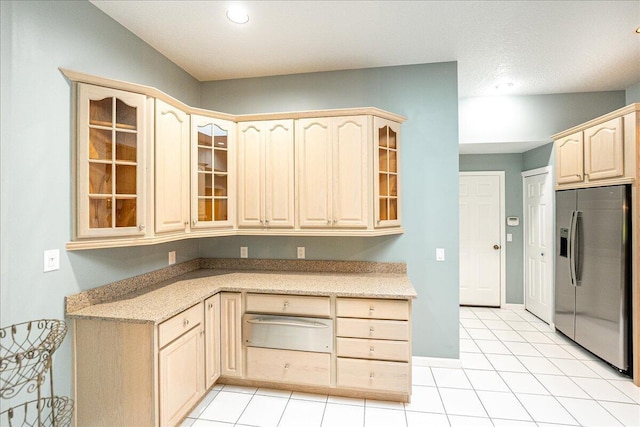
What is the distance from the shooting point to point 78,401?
6.14 feet

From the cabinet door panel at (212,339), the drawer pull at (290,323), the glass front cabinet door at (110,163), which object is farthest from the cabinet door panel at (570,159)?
the glass front cabinet door at (110,163)

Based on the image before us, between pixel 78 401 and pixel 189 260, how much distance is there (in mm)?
1406

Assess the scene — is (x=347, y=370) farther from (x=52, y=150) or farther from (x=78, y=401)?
(x=52, y=150)

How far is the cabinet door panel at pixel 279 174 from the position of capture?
275 centimetres

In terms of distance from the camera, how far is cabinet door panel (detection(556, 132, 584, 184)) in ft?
10.6

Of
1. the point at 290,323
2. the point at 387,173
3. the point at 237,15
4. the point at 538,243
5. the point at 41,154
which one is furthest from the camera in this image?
the point at 538,243

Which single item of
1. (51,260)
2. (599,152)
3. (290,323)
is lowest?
(290,323)

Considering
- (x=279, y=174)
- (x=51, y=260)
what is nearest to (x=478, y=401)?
(x=279, y=174)

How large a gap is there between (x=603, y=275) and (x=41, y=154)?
4.43 meters

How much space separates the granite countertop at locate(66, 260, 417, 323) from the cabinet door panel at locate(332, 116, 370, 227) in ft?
1.73

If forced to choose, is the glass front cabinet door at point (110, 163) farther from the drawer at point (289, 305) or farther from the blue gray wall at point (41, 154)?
the drawer at point (289, 305)

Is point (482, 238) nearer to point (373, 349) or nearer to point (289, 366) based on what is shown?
point (373, 349)

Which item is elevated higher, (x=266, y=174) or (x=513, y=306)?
(x=266, y=174)

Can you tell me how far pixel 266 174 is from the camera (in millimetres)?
2801
